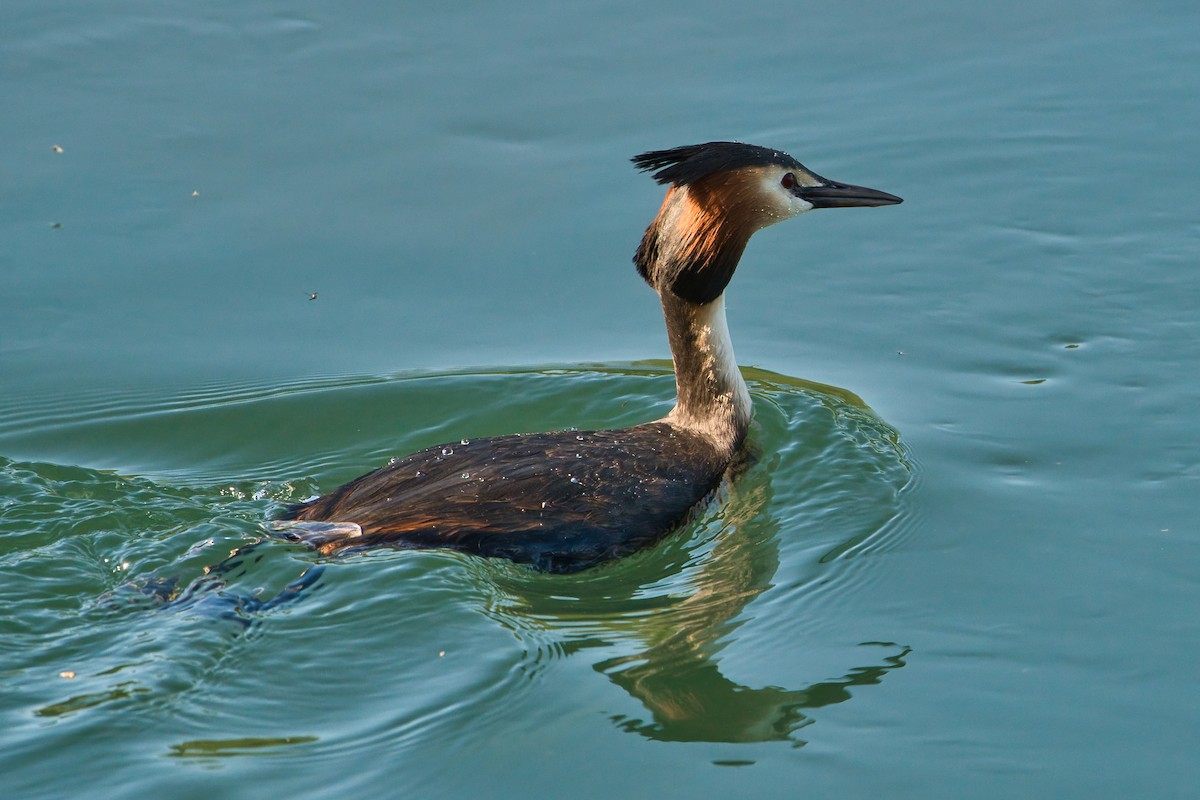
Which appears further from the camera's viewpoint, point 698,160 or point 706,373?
point 706,373

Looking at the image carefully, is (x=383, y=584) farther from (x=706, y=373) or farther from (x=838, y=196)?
(x=838, y=196)

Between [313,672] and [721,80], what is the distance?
265 inches

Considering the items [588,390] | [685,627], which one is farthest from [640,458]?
[588,390]

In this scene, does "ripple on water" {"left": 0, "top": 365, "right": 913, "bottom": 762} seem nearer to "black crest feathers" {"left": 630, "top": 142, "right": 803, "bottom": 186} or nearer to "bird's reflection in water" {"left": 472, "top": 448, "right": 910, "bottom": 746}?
"bird's reflection in water" {"left": 472, "top": 448, "right": 910, "bottom": 746}

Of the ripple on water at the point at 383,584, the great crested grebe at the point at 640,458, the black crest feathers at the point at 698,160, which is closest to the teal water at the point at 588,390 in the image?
the ripple on water at the point at 383,584

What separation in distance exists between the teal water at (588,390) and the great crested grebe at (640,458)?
201 mm

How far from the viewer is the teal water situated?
582 cm

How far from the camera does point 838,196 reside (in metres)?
8.10

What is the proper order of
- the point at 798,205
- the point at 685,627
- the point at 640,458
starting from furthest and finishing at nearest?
the point at 798,205 < the point at 640,458 < the point at 685,627

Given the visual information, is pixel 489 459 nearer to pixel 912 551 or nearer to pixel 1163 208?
pixel 912 551

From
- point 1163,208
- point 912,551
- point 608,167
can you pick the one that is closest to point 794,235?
point 608,167

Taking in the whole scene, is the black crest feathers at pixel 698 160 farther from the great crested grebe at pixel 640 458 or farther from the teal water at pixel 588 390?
the teal water at pixel 588 390

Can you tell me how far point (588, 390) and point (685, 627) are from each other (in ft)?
8.32

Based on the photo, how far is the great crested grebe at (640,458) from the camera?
7.02 metres
